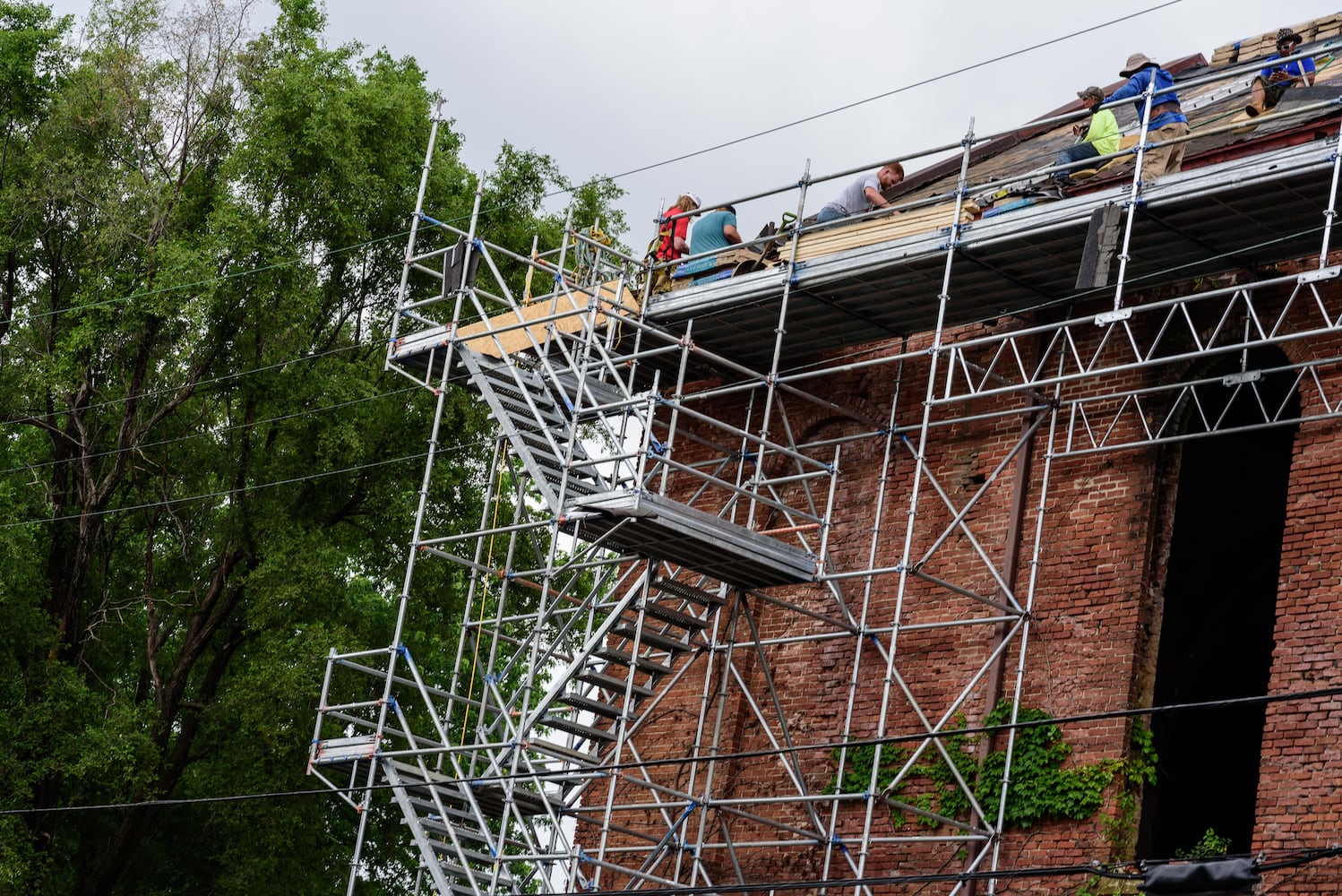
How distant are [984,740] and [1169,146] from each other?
536 centimetres

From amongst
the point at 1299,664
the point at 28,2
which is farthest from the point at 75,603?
the point at 1299,664

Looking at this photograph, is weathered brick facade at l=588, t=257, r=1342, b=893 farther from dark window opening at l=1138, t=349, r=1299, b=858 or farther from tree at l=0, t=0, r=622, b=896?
tree at l=0, t=0, r=622, b=896

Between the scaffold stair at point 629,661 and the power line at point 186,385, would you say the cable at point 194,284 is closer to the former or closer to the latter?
the power line at point 186,385

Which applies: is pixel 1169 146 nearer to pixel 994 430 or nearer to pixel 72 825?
pixel 994 430

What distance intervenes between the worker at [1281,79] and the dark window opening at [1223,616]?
3914mm

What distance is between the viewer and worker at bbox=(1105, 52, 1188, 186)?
16812mm

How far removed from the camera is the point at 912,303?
62.1ft

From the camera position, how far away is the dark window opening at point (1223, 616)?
19.9m

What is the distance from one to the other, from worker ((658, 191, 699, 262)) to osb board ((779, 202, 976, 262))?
1595mm

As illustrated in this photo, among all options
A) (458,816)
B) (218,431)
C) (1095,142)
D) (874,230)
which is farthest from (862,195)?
(218,431)

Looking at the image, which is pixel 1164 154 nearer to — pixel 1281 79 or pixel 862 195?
pixel 1281 79

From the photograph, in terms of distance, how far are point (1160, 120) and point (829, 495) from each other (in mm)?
4962

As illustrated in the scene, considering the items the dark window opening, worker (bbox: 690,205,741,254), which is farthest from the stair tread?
the dark window opening

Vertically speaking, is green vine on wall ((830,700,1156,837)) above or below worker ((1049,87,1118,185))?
below
